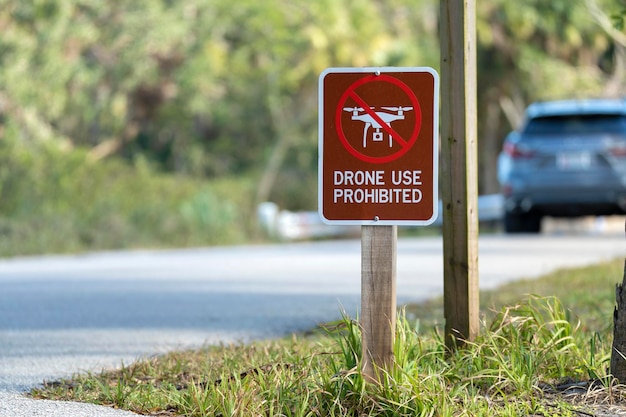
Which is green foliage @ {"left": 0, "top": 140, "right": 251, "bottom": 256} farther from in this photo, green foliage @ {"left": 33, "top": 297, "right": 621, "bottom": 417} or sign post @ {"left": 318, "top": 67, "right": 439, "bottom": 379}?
sign post @ {"left": 318, "top": 67, "right": 439, "bottom": 379}

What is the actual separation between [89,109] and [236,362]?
2132 centimetres

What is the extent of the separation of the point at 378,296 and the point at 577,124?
1448 centimetres

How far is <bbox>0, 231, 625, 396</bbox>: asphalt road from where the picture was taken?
8.55 m

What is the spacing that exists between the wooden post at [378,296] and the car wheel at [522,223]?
1624 cm

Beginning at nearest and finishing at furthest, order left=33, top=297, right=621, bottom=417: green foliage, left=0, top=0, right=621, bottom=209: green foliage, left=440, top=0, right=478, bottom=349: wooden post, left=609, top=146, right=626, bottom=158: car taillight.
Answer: left=33, top=297, right=621, bottom=417: green foliage
left=440, top=0, right=478, bottom=349: wooden post
left=609, top=146, right=626, bottom=158: car taillight
left=0, top=0, right=621, bottom=209: green foliage

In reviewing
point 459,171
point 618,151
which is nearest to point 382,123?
point 459,171

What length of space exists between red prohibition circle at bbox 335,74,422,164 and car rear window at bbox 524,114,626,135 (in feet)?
46.6

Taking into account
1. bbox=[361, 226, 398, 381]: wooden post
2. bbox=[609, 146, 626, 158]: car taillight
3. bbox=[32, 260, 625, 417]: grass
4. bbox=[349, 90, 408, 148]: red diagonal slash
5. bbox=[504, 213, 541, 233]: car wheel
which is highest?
bbox=[349, 90, 408, 148]: red diagonal slash

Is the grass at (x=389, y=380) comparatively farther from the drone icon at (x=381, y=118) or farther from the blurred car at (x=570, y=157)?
the blurred car at (x=570, y=157)

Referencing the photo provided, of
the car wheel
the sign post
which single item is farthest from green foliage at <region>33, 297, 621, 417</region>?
the car wheel

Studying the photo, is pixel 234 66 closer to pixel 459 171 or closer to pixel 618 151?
pixel 618 151

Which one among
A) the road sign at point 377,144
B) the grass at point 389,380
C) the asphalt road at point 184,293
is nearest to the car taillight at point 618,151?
the asphalt road at point 184,293

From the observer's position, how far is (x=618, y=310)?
6125 millimetres

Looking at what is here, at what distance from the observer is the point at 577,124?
19.6 meters
